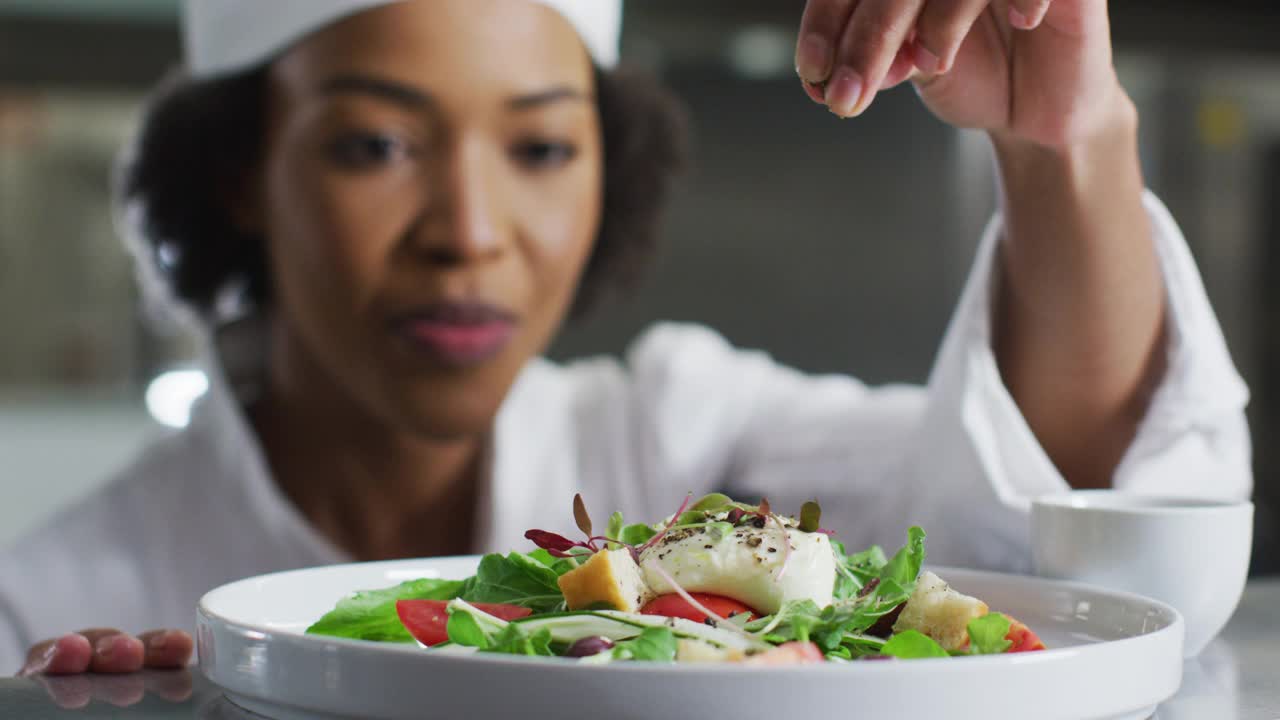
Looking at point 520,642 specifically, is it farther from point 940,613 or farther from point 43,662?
Answer: point 43,662

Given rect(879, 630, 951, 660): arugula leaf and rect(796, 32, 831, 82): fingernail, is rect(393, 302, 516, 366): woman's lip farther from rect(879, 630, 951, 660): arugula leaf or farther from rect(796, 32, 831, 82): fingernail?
rect(879, 630, 951, 660): arugula leaf

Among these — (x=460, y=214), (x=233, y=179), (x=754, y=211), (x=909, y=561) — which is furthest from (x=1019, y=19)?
(x=754, y=211)

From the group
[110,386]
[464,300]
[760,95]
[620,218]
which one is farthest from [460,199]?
[110,386]

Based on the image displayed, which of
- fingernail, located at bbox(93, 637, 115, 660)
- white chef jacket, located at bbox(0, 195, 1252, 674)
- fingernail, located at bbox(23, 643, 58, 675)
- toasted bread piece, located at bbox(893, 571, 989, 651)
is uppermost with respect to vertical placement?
toasted bread piece, located at bbox(893, 571, 989, 651)

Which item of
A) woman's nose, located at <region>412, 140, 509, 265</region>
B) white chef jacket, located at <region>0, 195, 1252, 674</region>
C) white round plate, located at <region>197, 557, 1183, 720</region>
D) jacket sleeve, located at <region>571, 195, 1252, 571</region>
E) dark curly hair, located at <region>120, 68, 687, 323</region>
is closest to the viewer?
white round plate, located at <region>197, 557, 1183, 720</region>

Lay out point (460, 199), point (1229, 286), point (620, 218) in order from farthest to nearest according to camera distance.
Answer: point (1229, 286), point (620, 218), point (460, 199)

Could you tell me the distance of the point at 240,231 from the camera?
1.52 meters

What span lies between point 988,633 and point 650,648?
124mm

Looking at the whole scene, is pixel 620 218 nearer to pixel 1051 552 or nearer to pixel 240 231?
pixel 240 231

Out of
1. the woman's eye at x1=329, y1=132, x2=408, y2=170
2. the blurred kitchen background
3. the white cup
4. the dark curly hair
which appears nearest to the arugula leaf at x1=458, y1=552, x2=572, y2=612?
the white cup

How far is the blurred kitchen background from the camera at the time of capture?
2.82 m

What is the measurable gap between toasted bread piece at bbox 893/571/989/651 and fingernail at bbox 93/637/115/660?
0.33 m

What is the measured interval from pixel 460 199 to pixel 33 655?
61 cm

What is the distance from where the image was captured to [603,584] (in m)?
0.45
